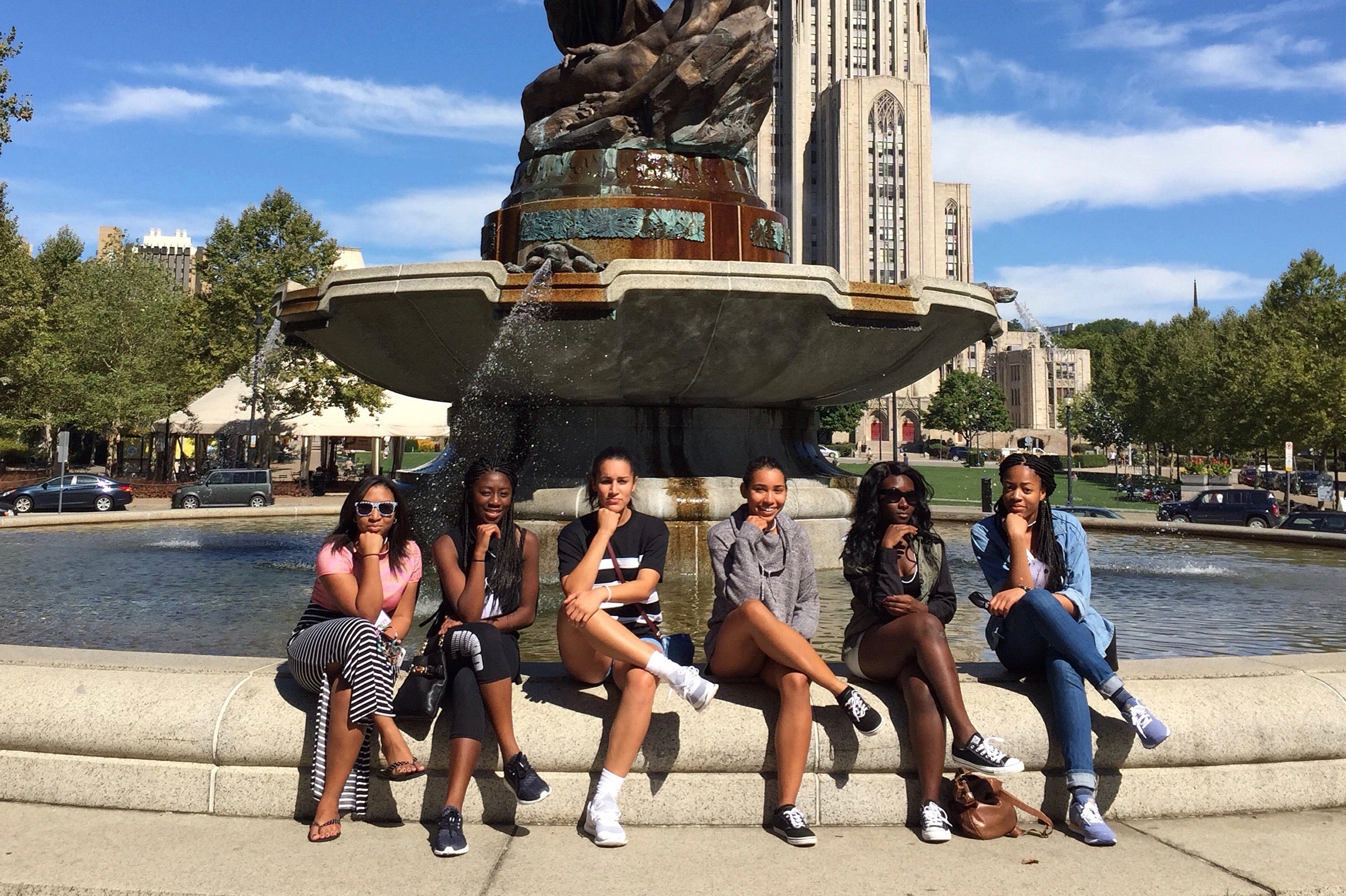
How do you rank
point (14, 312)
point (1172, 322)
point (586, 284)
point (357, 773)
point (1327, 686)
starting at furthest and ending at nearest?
point (1172, 322)
point (14, 312)
point (586, 284)
point (1327, 686)
point (357, 773)

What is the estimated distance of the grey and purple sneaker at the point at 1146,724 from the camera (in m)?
3.69

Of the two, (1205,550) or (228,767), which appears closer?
(228,767)

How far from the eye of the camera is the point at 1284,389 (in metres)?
40.6

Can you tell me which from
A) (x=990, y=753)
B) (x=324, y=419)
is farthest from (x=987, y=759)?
(x=324, y=419)

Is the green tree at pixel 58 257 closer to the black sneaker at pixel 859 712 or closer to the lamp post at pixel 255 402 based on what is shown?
the lamp post at pixel 255 402

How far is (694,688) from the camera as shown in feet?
11.9

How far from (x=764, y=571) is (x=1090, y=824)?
4.48 ft

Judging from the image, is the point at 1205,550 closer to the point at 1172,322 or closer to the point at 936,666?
the point at 936,666

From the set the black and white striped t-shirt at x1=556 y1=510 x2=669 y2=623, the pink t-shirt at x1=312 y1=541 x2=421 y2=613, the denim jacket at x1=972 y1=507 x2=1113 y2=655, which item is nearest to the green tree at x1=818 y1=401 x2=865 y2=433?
the denim jacket at x1=972 y1=507 x2=1113 y2=655

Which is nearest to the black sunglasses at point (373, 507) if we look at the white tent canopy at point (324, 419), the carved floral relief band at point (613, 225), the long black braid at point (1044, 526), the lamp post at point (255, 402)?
the long black braid at point (1044, 526)

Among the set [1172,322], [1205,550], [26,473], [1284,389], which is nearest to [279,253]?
[26,473]

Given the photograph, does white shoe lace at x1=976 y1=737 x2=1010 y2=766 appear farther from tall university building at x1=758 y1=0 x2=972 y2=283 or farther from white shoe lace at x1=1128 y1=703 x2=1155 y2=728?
tall university building at x1=758 y1=0 x2=972 y2=283

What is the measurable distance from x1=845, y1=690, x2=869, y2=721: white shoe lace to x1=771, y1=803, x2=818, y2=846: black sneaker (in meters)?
0.36

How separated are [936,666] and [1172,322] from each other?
6741cm
